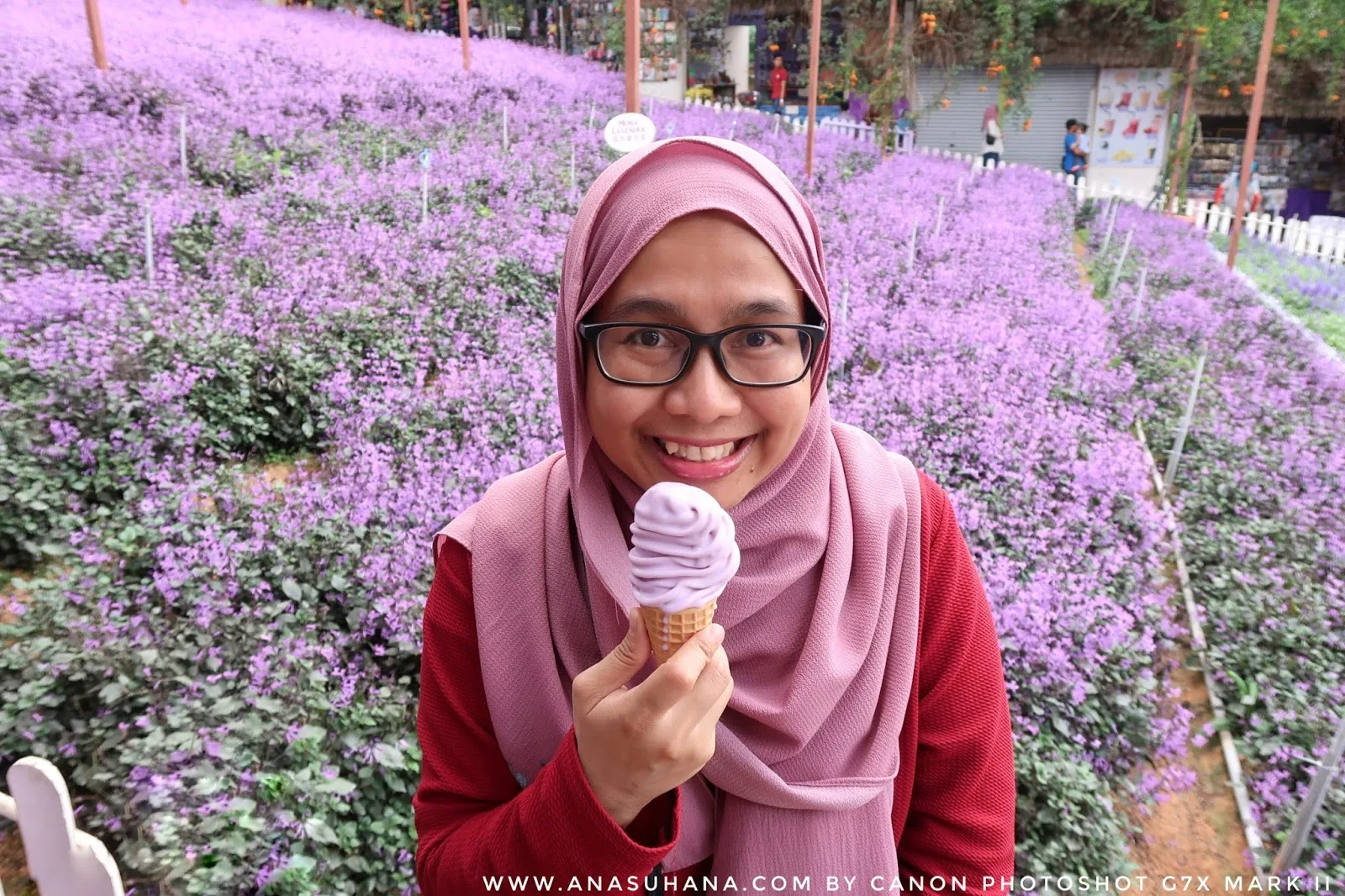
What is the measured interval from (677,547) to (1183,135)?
12612 millimetres

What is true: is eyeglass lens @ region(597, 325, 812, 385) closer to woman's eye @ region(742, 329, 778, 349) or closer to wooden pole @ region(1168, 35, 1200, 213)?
woman's eye @ region(742, 329, 778, 349)

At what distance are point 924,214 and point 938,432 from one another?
189 inches

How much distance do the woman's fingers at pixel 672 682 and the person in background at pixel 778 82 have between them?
546 inches

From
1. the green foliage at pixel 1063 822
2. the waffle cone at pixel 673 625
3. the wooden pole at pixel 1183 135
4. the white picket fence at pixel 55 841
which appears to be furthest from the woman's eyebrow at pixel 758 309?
the wooden pole at pixel 1183 135

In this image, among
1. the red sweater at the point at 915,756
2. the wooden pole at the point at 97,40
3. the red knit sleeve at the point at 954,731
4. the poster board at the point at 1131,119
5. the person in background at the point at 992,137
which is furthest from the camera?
the person in background at the point at 992,137

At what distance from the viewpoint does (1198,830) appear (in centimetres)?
285

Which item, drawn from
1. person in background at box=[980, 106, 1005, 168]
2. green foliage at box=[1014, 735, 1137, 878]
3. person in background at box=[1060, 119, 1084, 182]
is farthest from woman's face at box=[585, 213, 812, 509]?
person in background at box=[1060, 119, 1084, 182]

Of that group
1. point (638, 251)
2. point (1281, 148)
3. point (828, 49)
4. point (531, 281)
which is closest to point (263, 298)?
point (531, 281)

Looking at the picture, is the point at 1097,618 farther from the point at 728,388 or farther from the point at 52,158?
the point at 52,158

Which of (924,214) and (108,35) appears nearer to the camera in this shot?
(108,35)

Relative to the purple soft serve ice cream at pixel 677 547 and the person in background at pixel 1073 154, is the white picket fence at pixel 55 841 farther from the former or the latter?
the person in background at pixel 1073 154

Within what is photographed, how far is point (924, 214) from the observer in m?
8.12

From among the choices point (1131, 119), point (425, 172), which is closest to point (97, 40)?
point (425, 172)

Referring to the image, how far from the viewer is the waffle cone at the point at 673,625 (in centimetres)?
87
